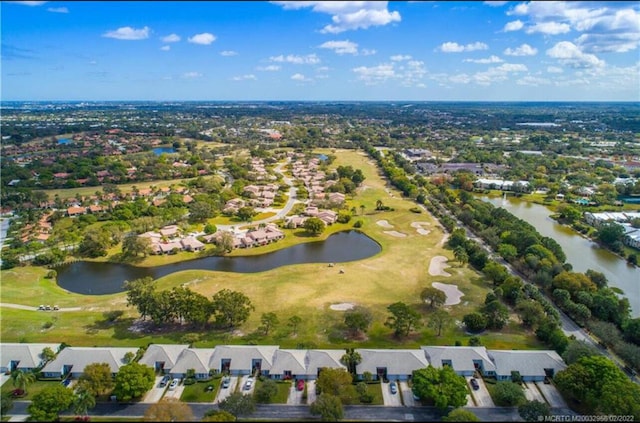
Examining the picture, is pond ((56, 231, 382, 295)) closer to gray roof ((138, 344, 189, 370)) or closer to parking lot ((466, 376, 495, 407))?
gray roof ((138, 344, 189, 370))

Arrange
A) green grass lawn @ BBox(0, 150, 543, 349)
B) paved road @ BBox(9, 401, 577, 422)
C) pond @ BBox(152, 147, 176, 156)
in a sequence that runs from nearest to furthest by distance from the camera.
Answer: paved road @ BBox(9, 401, 577, 422) < green grass lawn @ BBox(0, 150, 543, 349) < pond @ BBox(152, 147, 176, 156)

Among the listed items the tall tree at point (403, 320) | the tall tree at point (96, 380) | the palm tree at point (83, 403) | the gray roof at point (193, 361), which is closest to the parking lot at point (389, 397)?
the tall tree at point (403, 320)

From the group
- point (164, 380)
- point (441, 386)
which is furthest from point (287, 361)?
point (441, 386)

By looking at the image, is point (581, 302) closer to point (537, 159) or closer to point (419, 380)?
point (419, 380)

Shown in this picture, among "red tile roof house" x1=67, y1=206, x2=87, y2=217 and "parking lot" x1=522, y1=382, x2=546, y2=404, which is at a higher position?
"red tile roof house" x1=67, y1=206, x2=87, y2=217

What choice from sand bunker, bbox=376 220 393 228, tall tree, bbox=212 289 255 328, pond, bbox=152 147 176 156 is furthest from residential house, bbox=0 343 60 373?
pond, bbox=152 147 176 156

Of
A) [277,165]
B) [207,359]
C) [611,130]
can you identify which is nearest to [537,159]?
[277,165]
